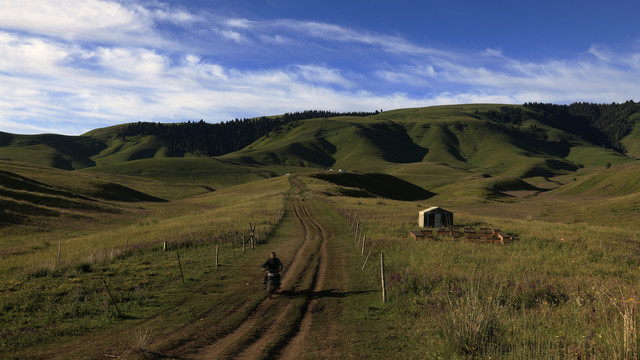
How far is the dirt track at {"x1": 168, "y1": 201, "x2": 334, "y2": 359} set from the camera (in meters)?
9.80

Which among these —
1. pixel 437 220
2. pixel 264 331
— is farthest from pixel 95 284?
pixel 437 220

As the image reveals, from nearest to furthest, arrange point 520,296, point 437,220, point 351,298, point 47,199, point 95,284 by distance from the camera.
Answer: point 520,296 → point 351,298 → point 95,284 → point 437,220 → point 47,199

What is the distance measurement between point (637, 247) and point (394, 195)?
91640 mm

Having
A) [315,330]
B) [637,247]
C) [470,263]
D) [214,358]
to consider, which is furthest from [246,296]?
[637,247]

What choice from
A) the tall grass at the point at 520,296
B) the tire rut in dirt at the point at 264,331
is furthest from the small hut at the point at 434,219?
the tire rut in dirt at the point at 264,331

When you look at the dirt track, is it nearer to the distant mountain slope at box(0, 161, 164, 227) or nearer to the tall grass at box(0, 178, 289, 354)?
the tall grass at box(0, 178, 289, 354)

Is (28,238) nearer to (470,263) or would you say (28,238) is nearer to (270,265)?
A: (270,265)

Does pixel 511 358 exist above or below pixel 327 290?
above

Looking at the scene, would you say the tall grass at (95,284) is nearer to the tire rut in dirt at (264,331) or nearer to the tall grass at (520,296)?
the tire rut in dirt at (264,331)

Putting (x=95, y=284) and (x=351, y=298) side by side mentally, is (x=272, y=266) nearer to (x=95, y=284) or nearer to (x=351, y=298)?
Answer: (x=351, y=298)

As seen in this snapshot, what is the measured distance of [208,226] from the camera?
37312 mm

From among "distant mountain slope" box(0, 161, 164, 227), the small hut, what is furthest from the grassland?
"distant mountain slope" box(0, 161, 164, 227)

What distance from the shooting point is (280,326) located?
11.9 metres

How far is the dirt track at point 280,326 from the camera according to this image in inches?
386
